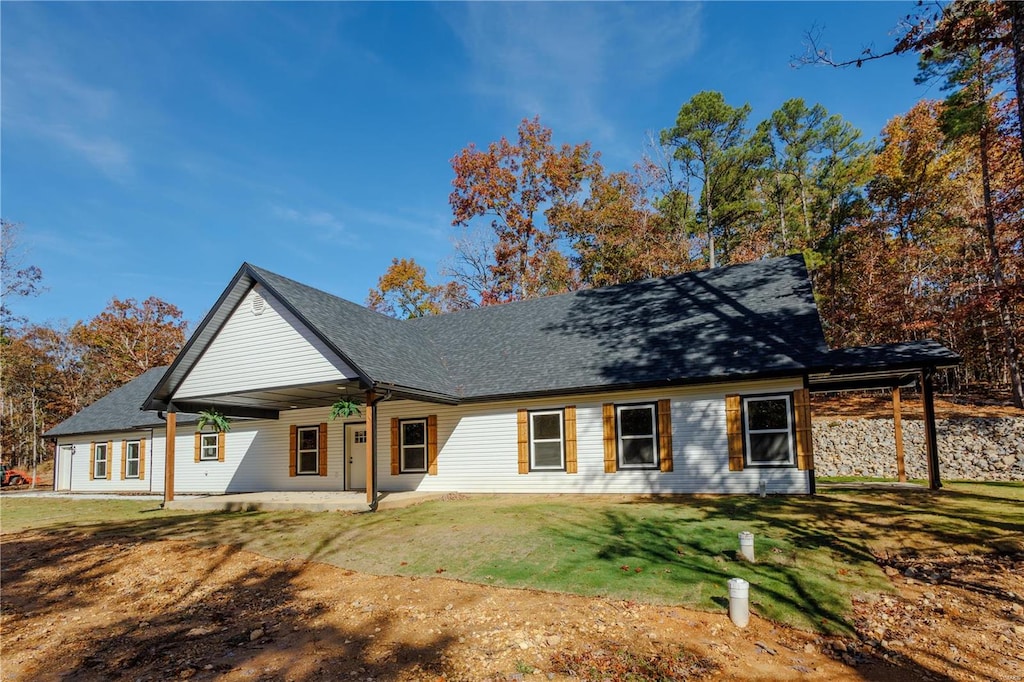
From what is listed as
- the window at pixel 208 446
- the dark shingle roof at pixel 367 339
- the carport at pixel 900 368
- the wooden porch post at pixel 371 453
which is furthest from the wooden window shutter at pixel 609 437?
the window at pixel 208 446

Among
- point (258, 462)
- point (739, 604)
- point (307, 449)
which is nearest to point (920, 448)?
point (739, 604)

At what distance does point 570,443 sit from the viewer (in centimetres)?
1491

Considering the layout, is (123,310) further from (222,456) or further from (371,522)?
(371,522)

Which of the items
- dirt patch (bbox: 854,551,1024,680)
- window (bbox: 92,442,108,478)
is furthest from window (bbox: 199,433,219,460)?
dirt patch (bbox: 854,551,1024,680)

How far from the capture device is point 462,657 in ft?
18.3

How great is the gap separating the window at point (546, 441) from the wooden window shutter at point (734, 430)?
418cm

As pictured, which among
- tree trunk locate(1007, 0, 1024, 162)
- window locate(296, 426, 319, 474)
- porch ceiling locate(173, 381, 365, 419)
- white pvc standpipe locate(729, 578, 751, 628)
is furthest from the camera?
window locate(296, 426, 319, 474)

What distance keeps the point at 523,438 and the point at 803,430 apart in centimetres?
683

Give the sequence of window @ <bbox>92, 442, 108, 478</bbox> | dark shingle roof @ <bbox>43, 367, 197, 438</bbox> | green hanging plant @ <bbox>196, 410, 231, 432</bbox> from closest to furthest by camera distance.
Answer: green hanging plant @ <bbox>196, 410, 231, 432</bbox>, dark shingle roof @ <bbox>43, 367, 197, 438</bbox>, window @ <bbox>92, 442, 108, 478</bbox>

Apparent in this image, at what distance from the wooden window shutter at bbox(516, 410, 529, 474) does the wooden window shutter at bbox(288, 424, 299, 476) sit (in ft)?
26.2

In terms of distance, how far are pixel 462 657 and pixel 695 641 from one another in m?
2.36

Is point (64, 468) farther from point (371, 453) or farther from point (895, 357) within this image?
point (895, 357)

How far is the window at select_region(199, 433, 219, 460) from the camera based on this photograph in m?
21.3

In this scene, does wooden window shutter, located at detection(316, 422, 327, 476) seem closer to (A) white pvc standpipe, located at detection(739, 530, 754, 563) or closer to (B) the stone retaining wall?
Answer: (A) white pvc standpipe, located at detection(739, 530, 754, 563)
